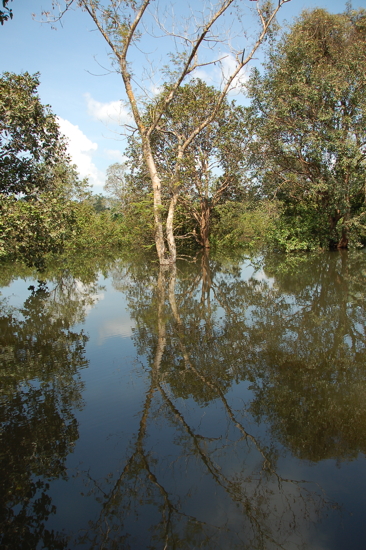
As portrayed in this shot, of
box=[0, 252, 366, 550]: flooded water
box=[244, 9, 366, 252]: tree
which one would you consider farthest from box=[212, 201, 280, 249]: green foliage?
box=[0, 252, 366, 550]: flooded water

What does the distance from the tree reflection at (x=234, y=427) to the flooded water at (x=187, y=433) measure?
10 mm

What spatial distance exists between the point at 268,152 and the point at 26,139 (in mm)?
10587

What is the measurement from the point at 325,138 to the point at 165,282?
8872mm

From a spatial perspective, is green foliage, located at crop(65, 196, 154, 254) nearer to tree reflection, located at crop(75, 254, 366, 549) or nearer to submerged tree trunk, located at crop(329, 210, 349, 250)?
submerged tree trunk, located at crop(329, 210, 349, 250)

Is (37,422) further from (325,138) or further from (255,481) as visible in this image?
(325,138)

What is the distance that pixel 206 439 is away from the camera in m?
2.93

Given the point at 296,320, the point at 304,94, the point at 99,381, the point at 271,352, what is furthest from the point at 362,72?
the point at 99,381

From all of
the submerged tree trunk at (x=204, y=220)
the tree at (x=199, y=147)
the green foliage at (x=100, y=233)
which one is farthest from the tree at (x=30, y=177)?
the green foliage at (x=100, y=233)

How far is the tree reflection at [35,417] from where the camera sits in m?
2.29

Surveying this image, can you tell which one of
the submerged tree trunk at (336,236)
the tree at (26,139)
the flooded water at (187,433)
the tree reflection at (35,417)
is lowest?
the tree reflection at (35,417)

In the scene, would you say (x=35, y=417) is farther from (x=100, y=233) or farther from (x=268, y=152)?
(x=100, y=233)

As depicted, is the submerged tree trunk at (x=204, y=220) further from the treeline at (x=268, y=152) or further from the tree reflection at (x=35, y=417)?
the tree reflection at (x=35, y=417)

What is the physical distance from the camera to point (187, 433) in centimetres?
302

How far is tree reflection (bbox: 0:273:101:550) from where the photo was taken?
2.29 m
